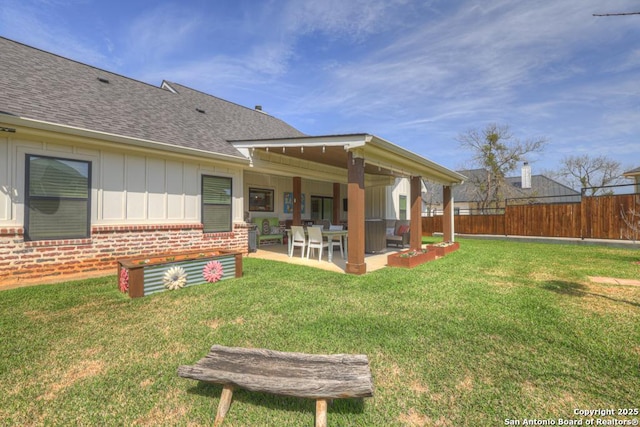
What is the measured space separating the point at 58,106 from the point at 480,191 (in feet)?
76.9

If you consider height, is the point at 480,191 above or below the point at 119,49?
below

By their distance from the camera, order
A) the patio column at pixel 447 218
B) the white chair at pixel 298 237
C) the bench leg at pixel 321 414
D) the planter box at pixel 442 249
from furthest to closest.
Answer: the patio column at pixel 447 218
the planter box at pixel 442 249
the white chair at pixel 298 237
the bench leg at pixel 321 414

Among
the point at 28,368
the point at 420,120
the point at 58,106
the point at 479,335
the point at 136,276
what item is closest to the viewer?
the point at 28,368

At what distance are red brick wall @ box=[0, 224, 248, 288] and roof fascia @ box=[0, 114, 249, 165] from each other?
177 cm

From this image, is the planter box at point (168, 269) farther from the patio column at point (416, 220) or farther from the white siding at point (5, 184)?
the patio column at point (416, 220)

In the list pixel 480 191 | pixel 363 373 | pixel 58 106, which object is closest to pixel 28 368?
pixel 363 373

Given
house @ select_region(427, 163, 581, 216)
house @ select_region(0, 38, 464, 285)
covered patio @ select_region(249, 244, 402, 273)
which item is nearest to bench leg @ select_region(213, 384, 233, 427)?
house @ select_region(0, 38, 464, 285)

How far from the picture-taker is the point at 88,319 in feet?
12.5

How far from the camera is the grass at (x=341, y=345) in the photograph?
215 cm

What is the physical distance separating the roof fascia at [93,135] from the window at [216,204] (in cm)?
76

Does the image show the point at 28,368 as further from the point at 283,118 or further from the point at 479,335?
the point at 283,118

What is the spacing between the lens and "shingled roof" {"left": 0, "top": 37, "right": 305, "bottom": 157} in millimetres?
5832

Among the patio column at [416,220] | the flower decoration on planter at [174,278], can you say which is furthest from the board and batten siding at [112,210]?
the patio column at [416,220]

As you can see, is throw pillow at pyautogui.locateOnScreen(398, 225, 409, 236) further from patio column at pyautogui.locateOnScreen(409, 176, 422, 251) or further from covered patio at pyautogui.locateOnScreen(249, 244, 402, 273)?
covered patio at pyautogui.locateOnScreen(249, 244, 402, 273)
